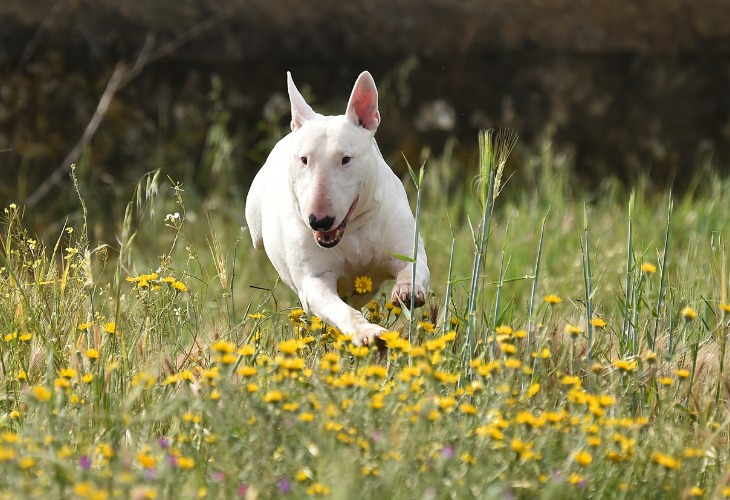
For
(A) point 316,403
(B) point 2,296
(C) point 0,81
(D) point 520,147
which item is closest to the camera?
(A) point 316,403

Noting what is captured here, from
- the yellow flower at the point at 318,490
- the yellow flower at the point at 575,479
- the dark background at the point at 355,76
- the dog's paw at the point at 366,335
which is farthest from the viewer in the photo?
the dark background at the point at 355,76

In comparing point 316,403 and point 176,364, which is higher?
point 316,403

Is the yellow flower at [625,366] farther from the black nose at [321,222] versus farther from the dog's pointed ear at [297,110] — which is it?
the dog's pointed ear at [297,110]

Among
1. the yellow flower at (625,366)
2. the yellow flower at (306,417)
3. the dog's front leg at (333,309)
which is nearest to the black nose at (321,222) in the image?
the dog's front leg at (333,309)

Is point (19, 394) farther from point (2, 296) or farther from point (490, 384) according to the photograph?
point (490, 384)

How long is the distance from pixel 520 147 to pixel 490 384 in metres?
4.57

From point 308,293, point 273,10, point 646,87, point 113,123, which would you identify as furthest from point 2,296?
point 646,87

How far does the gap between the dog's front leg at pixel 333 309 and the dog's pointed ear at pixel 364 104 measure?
1.63ft

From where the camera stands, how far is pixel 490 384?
105 inches

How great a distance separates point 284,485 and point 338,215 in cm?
128

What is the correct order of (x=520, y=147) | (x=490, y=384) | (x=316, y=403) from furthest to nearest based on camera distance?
(x=520, y=147)
(x=490, y=384)
(x=316, y=403)

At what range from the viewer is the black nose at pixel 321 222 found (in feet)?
10.9

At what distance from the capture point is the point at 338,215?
335cm

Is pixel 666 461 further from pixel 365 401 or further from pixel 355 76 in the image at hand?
pixel 355 76
